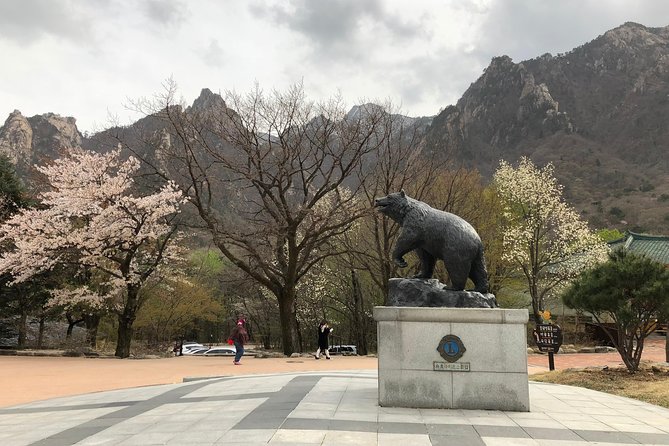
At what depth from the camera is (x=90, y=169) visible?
765 inches

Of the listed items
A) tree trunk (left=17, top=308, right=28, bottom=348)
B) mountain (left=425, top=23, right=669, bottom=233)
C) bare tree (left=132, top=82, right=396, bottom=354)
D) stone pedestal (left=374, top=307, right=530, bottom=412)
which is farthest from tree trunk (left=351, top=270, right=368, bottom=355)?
mountain (left=425, top=23, right=669, bottom=233)

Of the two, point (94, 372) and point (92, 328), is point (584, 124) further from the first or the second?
point (94, 372)

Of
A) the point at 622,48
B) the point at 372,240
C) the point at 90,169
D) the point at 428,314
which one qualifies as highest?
the point at 622,48

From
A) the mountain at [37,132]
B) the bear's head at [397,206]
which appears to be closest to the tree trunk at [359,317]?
the bear's head at [397,206]

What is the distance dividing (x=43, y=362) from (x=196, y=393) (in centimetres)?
1089

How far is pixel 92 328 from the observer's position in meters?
22.3

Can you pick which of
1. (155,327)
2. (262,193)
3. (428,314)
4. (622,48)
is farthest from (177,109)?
(622,48)

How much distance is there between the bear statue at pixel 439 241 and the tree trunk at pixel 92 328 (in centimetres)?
1958

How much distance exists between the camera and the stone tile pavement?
455 centimetres

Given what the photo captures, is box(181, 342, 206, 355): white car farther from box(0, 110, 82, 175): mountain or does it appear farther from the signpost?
box(0, 110, 82, 175): mountain

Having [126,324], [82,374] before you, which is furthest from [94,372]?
[126,324]

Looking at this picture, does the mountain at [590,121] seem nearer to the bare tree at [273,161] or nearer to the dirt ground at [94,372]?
the bare tree at [273,161]

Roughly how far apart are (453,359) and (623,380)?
6.39 m

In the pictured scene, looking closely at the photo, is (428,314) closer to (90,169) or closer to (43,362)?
(43,362)
